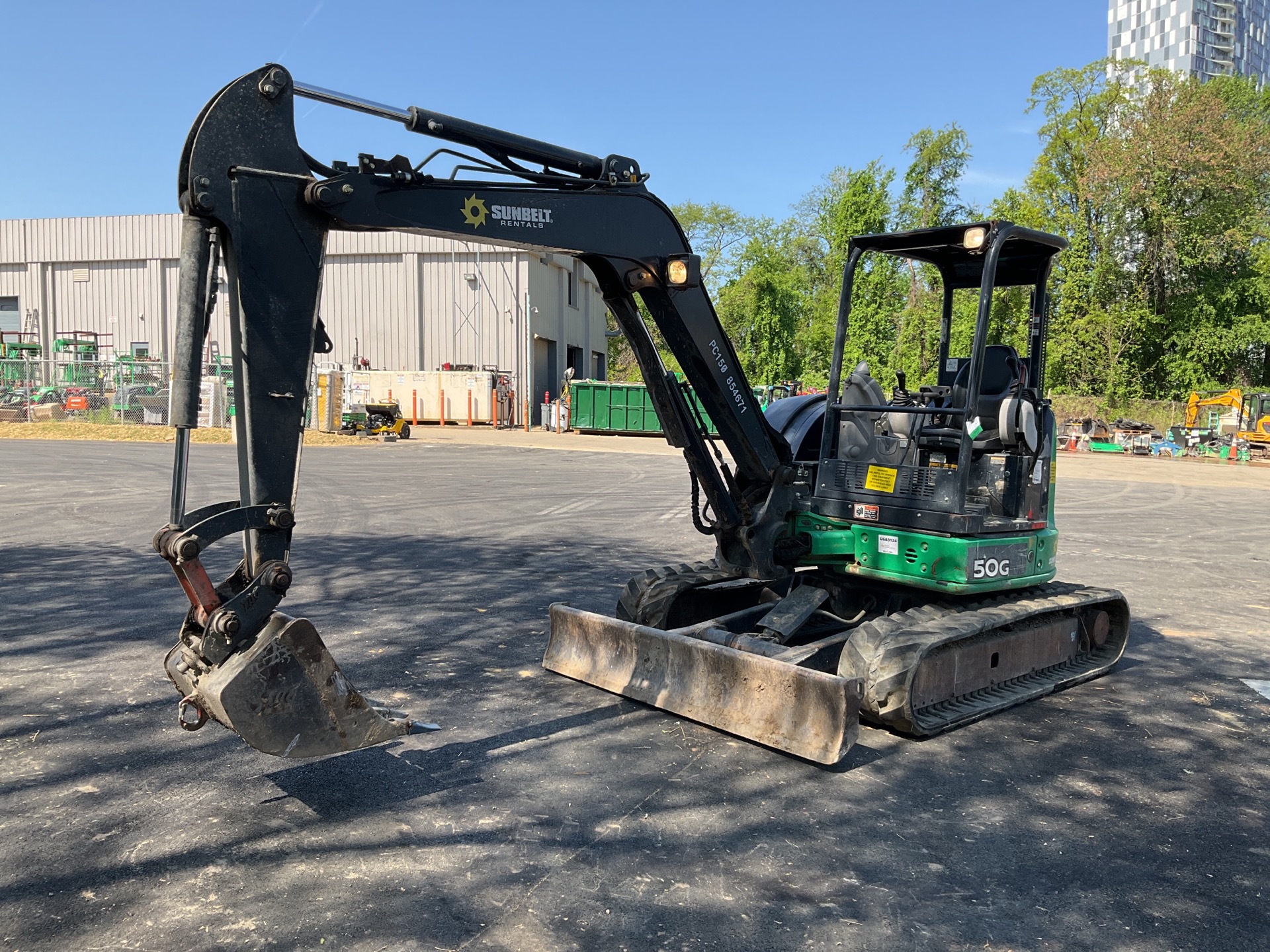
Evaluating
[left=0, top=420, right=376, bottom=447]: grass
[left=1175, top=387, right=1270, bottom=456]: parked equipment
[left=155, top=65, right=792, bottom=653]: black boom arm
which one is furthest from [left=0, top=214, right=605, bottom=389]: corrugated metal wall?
[left=155, top=65, right=792, bottom=653]: black boom arm

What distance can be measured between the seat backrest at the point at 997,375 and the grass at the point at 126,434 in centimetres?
2525

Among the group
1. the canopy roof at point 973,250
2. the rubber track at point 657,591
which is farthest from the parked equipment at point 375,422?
the canopy roof at point 973,250

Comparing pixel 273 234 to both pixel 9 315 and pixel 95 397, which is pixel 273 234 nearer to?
pixel 95 397

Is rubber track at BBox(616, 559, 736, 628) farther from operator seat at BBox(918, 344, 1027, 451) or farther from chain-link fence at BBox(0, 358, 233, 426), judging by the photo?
chain-link fence at BBox(0, 358, 233, 426)

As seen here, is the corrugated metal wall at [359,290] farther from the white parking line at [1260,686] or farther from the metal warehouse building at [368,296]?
the white parking line at [1260,686]

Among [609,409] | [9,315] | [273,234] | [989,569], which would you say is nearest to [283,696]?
[273,234]

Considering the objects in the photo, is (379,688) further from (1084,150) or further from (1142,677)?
(1084,150)

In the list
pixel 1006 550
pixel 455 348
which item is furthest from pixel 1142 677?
pixel 455 348

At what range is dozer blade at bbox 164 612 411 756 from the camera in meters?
4.02

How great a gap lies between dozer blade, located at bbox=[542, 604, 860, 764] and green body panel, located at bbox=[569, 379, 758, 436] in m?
32.9

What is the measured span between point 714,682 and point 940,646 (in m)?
1.36

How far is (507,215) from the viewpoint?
16.3 ft

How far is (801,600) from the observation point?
21.7 ft

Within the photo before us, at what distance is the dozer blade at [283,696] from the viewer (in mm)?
4023
